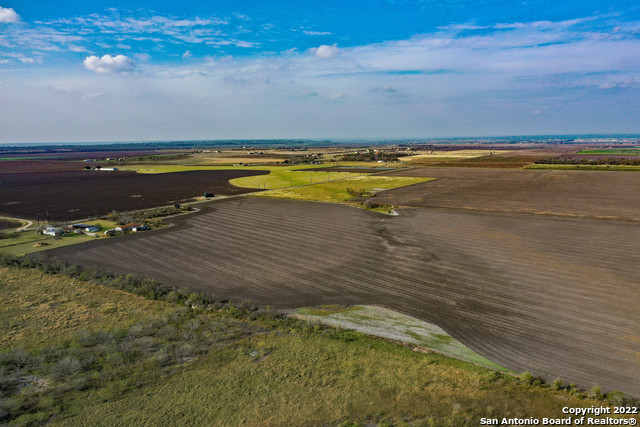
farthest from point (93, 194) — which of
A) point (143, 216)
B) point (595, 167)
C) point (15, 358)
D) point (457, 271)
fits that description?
point (595, 167)

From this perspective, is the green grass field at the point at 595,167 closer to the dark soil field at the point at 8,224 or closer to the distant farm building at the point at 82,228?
the distant farm building at the point at 82,228

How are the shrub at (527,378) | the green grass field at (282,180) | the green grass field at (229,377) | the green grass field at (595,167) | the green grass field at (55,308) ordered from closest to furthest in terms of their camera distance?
the green grass field at (229,377)
the shrub at (527,378)
the green grass field at (55,308)
the green grass field at (282,180)
the green grass field at (595,167)

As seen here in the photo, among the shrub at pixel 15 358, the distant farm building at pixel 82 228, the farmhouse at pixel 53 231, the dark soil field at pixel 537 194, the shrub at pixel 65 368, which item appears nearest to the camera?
the shrub at pixel 65 368

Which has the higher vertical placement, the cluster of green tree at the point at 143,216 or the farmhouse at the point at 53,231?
the cluster of green tree at the point at 143,216

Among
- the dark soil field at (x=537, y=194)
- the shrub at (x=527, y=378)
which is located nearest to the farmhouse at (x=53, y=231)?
the dark soil field at (x=537, y=194)

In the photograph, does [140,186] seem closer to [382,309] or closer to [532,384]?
[382,309]

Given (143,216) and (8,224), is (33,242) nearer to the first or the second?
(143,216)

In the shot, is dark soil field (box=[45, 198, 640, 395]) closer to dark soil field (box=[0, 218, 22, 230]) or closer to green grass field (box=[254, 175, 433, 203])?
dark soil field (box=[0, 218, 22, 230])
